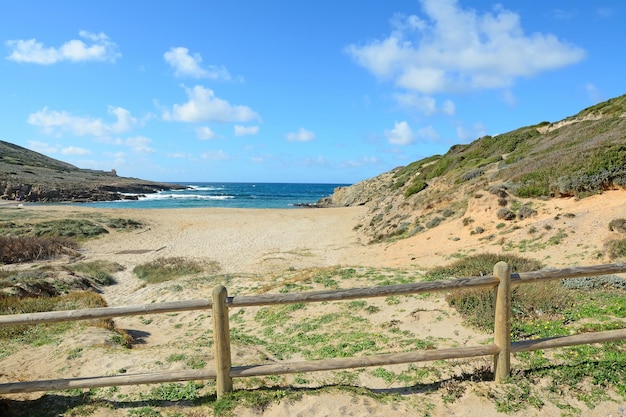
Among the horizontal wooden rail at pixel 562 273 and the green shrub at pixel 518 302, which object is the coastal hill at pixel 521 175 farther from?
the horizontal wooden rail at pixel 562 273

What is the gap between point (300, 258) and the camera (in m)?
19.7

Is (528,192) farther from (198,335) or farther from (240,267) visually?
(198,335)

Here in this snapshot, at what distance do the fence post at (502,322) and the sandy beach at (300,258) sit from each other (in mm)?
329

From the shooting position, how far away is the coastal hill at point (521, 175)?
16.7m

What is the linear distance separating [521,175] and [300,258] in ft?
39.0

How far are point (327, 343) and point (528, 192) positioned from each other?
14.8 metres

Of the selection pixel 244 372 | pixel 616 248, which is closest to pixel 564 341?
pixel 244 372

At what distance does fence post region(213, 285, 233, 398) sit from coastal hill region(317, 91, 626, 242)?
49.1ft

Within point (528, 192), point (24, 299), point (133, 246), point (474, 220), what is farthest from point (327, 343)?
point (133, 246)

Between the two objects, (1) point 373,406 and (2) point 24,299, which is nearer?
(1) point 373,406

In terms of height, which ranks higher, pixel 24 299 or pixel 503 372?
pixel 503 372

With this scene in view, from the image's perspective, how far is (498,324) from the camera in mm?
4922

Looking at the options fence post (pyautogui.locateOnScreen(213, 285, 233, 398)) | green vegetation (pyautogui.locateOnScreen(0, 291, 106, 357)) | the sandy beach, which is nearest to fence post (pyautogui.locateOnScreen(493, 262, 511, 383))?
the sandy beach

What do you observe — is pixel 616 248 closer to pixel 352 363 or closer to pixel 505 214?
pixel 505 214
